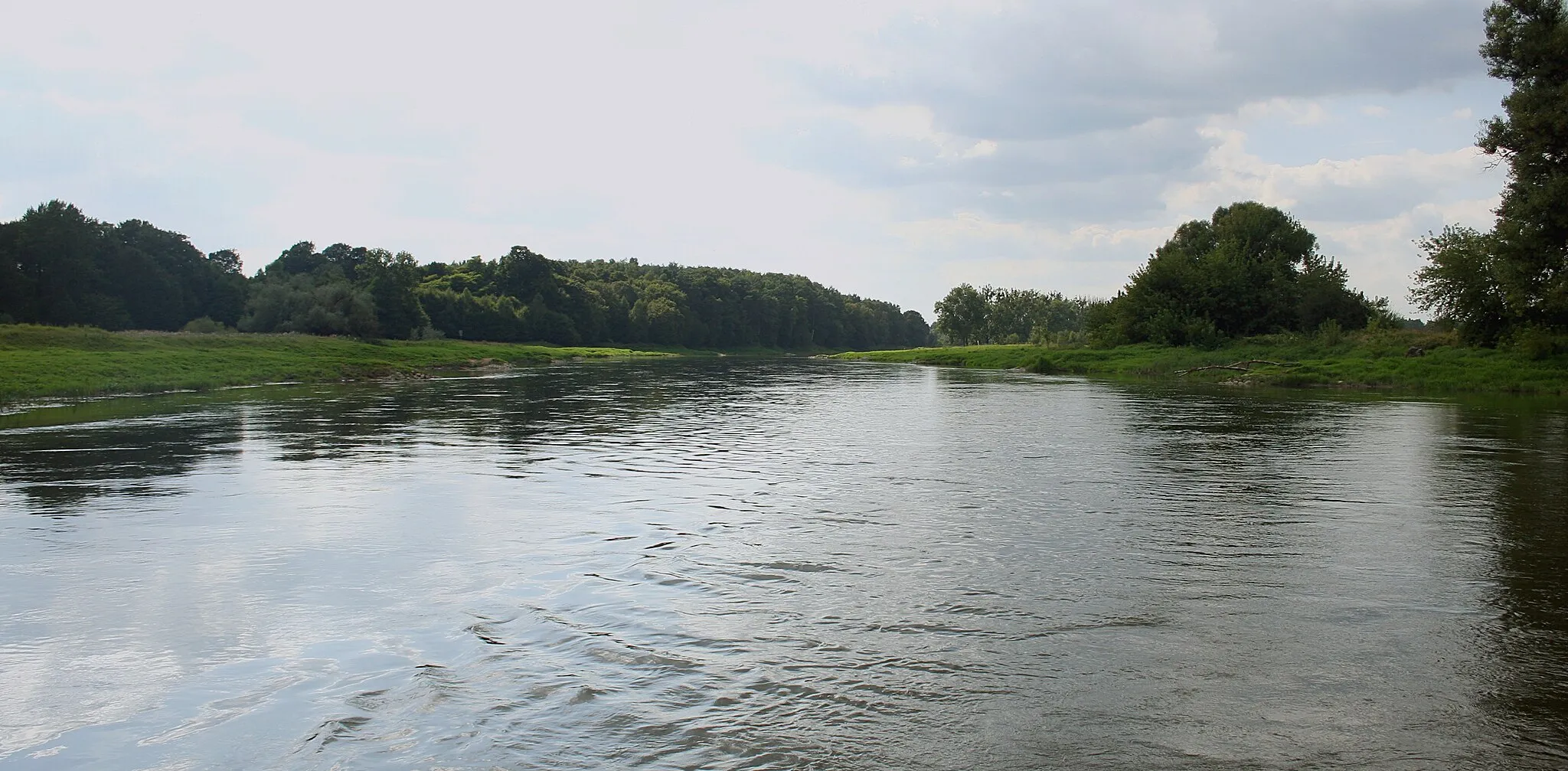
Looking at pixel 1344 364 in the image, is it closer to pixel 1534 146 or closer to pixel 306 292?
pixel 1534 146

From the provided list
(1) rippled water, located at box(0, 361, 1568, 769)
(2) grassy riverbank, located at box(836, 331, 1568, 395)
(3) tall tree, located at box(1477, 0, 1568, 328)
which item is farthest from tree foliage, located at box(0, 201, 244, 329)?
(3) tall tree, located at box(1477, 0, 1568, 328)

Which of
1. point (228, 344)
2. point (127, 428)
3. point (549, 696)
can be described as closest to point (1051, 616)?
point (549, 696)

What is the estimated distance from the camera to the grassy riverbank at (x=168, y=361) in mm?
34250

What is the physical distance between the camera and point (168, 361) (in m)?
42.3

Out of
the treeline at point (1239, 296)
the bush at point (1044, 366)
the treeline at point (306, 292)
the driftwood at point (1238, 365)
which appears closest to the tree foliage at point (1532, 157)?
the driftwood at point (1238, 365)

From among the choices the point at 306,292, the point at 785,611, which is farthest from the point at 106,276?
the point at 785,611

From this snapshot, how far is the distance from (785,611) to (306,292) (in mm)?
82579

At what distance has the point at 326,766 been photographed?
16.6 ft

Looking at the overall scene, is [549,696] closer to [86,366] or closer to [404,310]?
[86,366]

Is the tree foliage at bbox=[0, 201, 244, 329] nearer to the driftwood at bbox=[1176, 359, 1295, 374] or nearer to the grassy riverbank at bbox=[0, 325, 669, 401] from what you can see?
the grassy riverbank at bbox=[0, 325, 669, 401]

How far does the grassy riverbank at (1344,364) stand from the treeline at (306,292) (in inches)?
2223

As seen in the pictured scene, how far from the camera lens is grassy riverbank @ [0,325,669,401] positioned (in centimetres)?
3425

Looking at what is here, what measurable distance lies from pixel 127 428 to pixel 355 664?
20.0 meters

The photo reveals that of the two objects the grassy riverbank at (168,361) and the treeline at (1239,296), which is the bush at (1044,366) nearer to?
the treeline at (1239,296)
